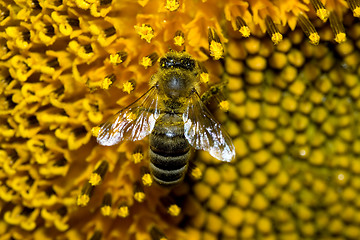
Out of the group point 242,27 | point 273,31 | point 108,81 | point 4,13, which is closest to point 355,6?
point 273,31

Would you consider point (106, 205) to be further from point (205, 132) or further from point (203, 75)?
point (203, 75)

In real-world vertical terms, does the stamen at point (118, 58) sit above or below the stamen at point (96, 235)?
above

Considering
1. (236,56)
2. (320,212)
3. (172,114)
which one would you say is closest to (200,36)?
(236,56)

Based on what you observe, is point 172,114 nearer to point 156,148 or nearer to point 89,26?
point 156,148

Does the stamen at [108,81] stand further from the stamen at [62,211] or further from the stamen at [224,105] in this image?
the stamen at [62,211]

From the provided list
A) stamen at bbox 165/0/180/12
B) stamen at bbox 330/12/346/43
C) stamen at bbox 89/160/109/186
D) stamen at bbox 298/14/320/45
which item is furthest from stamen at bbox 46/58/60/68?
stamen at bbox 330/12/346/43

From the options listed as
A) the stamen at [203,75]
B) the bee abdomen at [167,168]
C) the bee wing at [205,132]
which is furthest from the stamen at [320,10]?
the bee abdomen at [167,168]
